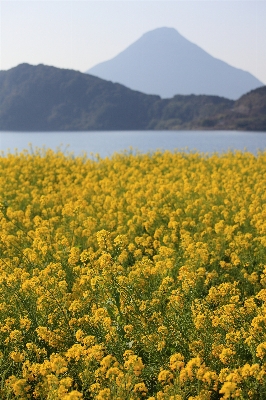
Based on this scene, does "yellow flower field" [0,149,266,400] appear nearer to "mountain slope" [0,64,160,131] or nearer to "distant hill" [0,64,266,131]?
"distant hill" [0,64,266,131]

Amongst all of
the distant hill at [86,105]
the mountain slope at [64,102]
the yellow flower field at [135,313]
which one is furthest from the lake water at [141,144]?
the mountain slope at [64,102]

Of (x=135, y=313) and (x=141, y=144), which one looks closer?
(x=135, y=313)

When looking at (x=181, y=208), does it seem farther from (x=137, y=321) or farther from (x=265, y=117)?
(x=265, y=117)

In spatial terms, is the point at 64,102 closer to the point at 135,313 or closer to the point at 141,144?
the point at 141,144

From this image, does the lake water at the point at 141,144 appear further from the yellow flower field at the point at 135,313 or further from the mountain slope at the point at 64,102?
the mountain slope at the point at 64,102

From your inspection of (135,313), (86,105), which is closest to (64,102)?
(86,105)

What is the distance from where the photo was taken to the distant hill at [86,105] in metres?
101

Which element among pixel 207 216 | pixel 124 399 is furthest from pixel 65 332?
pixel 207 216

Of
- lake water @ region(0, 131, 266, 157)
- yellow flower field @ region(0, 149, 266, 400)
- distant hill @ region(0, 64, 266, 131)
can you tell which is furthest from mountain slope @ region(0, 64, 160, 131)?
yellow flower field @ region(0, 149, 266, 400)

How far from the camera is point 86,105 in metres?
Result: 111

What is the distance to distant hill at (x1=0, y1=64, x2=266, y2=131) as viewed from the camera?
10125 cm

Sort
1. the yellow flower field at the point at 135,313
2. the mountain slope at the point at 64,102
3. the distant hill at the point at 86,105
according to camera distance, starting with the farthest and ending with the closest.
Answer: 1. the mountain slope at the point at 64,102
2. the distant hill at the point at 86,105
3. the yellow flower field at the point at 135,313

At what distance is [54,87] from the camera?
382ft

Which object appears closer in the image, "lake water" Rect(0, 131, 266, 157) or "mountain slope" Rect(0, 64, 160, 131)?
"lake water" Rect(0, 131, 266, 157)
